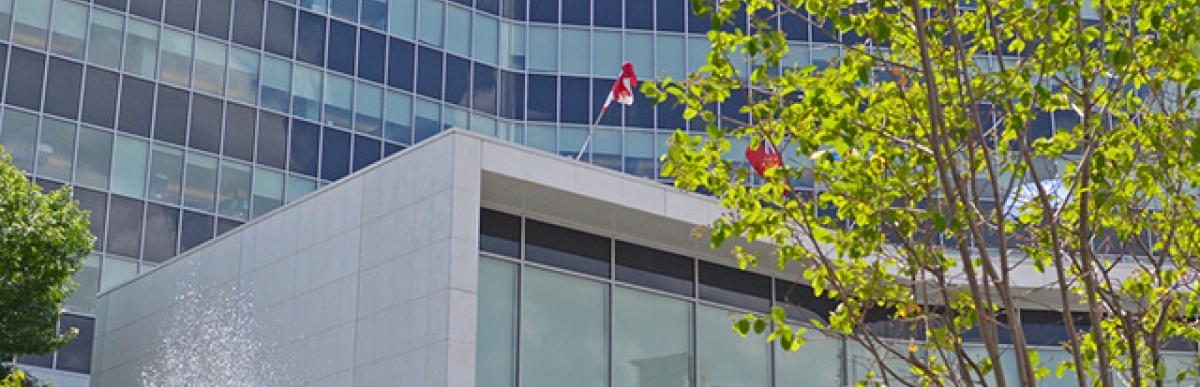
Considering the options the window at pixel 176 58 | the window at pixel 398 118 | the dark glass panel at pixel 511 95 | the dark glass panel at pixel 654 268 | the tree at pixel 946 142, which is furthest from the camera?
the dark glass panel at pixel 511 95

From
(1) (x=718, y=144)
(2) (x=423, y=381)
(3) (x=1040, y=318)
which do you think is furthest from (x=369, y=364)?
(3) (x=1040, y=318)

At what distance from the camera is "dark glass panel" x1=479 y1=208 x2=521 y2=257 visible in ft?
73.6

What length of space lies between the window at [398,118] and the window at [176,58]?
545cm

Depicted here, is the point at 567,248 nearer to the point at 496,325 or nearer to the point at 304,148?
the point at 496,325

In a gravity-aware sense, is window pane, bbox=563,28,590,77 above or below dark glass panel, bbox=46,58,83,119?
above

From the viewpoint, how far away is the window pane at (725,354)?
24.5m

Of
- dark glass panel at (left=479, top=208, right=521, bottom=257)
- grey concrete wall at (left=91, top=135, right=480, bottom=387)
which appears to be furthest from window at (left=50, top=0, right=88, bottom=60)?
dark glass panel at (left=479, top=208, right=521, bottom=257)

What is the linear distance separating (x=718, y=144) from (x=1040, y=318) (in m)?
15.7

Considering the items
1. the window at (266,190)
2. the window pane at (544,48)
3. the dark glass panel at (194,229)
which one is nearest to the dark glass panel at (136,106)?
the dark glass panel at (194,229)

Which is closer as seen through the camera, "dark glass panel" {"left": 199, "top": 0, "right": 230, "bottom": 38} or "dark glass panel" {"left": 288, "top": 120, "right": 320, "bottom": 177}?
"dark glass panel" {"left": 199, "top": 0, "right": 230, "bottom": 38}

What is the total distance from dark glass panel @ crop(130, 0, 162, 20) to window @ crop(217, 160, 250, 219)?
3.80 metres

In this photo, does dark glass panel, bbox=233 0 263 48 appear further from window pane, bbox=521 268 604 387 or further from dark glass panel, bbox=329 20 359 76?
window pane, bbox=521 268 604 387

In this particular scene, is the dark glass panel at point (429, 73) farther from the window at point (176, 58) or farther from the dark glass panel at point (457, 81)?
the window at point (176, 58)

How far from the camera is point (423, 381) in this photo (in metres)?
20.8
